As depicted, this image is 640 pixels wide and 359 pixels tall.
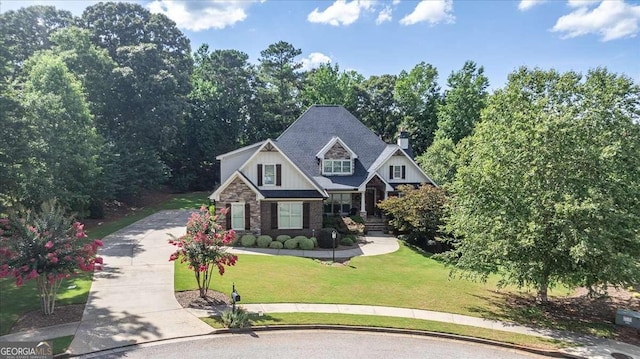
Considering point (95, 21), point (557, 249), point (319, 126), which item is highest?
point (95, 21)

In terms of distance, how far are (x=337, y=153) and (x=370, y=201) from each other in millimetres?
5202

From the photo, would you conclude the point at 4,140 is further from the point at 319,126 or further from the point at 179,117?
the point at 179,117

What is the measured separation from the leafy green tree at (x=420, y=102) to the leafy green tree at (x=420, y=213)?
29.6m

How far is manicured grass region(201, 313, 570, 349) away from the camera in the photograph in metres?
13.6

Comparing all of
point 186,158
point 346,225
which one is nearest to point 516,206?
point 346,225

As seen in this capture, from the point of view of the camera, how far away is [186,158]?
54969mm

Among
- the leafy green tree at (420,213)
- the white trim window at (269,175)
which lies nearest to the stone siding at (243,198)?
the white trim window at (269,175)

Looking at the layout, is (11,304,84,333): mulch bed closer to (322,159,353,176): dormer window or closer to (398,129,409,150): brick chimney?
(322,159,353,176): dormer window

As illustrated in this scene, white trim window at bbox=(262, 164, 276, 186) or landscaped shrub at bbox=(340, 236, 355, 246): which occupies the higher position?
white trim window at bbox=(262, 164, 276, 186)

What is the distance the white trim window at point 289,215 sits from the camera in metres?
27.6

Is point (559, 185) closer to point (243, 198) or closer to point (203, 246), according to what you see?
point (203, 246)

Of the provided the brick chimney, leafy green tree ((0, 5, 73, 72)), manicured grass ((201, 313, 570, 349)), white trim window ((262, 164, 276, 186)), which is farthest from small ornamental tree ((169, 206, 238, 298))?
leafy green tree ((0, 5, 73, 72))

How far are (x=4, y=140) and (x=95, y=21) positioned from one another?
35.9m

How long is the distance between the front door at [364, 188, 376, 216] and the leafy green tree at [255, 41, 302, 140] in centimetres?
2801
